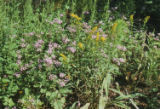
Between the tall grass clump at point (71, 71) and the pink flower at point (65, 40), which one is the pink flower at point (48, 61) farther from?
the pink flower at point (65, 40)

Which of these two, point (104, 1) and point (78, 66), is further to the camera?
point (104, 1)

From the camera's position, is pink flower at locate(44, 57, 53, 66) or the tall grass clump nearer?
pink flower at locate(44, 57, 53, 66)

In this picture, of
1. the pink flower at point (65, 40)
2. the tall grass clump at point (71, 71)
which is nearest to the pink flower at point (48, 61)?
the tall grass clump at point (71, 71)

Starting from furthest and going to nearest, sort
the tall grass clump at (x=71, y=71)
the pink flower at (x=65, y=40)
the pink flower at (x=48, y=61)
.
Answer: the pink flower at (x=65, y=40) < the tall grass clump at (x=71, y=71) < the pink flower at (x=48, y=61)

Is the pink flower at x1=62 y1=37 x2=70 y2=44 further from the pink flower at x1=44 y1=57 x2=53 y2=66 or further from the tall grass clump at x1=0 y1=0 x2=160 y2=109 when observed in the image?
the pink flower at x1=44 y1=57 x2=53 y2=66

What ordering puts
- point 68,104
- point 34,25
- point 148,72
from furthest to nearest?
point 34,25
point 148,72
point 68,104

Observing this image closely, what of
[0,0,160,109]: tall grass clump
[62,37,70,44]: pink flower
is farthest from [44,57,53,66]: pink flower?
[62,37,70,44]: pink flower

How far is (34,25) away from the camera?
3652 mm

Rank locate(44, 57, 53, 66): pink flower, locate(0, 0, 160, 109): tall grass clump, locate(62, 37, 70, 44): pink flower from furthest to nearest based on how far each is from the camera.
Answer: locate(62, 37, 70, 44): pink flower < locate(0, 0, 160, 109): tall grass clump < locate(44, 57, 53, 66): pink flower

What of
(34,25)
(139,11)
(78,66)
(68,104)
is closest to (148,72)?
(78,66)

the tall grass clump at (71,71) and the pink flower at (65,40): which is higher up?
the pink flower at (65,40)

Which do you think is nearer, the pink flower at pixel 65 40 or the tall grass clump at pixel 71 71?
the tall grass clump at pixel 71 71

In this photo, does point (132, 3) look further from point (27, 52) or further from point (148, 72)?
point (27, 52)

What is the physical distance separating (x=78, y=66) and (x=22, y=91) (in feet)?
2.61
